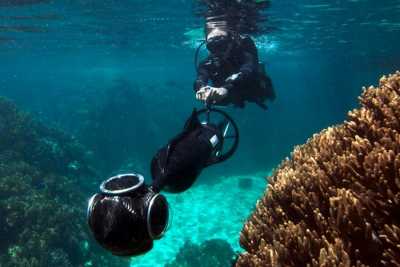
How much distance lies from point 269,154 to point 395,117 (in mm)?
33349

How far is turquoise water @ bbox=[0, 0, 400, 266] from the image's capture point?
69.1 ft

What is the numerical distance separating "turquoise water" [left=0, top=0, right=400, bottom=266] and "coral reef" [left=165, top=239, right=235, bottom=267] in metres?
0.91

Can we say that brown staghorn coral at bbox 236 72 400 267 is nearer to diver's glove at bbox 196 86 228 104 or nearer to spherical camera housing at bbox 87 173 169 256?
spherical camera housing at bbox 87 173 169 256

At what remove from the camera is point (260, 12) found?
1928 centimetres

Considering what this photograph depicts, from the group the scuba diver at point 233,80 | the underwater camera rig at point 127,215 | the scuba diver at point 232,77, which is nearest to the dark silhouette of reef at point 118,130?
the scuba diver at point 232,77

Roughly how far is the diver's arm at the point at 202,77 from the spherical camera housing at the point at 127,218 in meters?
3.35

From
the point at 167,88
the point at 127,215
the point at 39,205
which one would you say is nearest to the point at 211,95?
the point at 127,215

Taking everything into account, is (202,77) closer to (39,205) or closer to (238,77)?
(238,77)

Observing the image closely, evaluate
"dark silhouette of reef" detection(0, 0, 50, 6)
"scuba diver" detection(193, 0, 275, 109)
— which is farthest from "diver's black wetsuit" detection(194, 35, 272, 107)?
"dark silhouette of reef" detection(0, 0, 50, 6)

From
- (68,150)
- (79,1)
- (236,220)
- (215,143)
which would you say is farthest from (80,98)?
(215,143)

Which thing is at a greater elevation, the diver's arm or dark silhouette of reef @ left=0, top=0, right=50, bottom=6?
dark silhouette of reef @ left=0, top=0, right=50, bottom=6

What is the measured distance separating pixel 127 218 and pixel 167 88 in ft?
121

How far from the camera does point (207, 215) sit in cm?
2200

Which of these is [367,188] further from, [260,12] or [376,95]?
[260,12]
